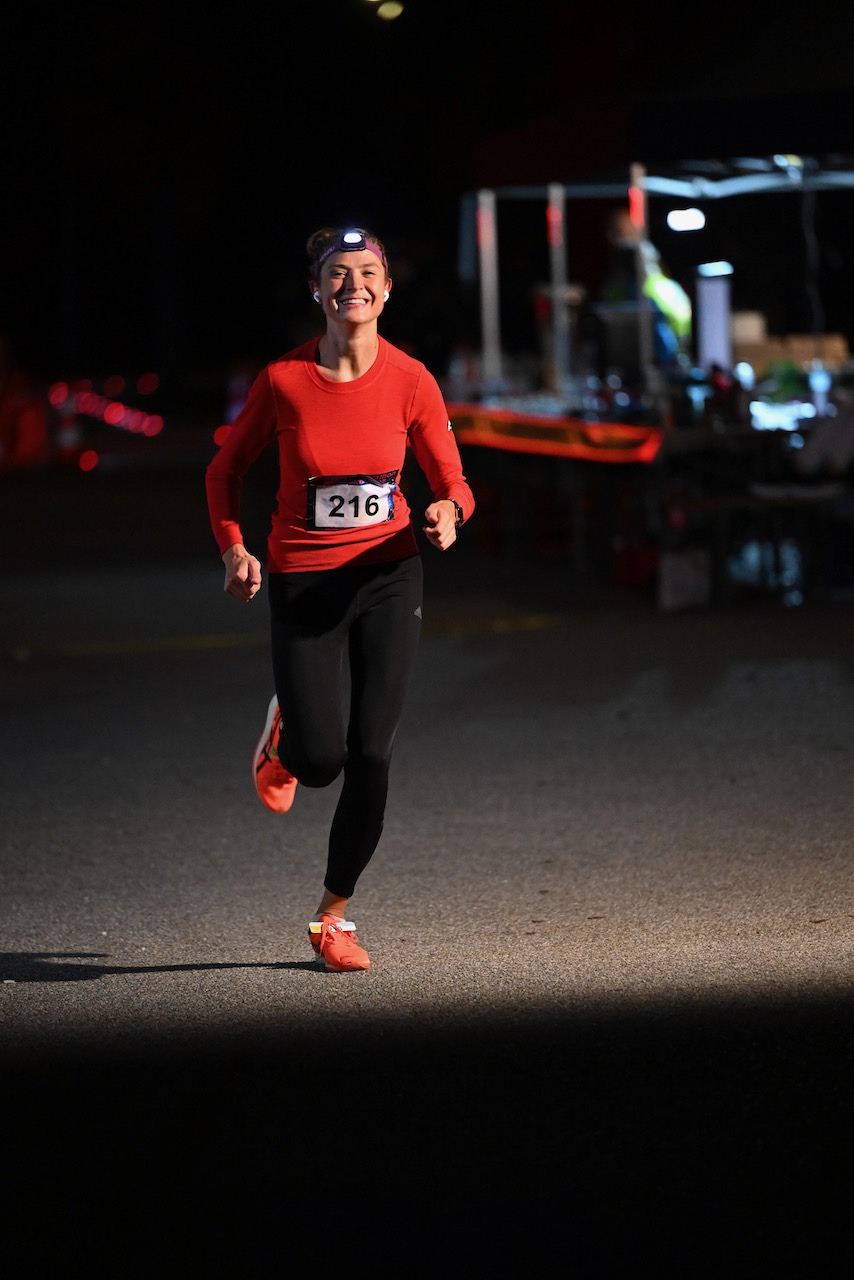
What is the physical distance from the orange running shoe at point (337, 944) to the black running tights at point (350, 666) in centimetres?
25

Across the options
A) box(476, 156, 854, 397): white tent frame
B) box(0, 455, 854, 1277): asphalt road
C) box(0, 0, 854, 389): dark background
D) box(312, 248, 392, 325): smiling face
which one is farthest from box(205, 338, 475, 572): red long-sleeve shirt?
box(476, 156, 854, 397): white tent frame

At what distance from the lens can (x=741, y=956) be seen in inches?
221

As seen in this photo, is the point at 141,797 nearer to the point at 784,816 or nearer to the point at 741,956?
the point at 784,816

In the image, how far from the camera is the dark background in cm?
1406

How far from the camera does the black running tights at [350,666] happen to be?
5414 mm

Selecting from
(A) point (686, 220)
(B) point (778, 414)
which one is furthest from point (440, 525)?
(A) point (686, 220)

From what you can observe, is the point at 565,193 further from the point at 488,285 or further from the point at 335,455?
the point at 335,455

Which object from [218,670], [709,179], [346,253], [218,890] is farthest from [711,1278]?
[709,179]

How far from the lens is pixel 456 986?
5.38 meters

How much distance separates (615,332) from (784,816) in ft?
31.1

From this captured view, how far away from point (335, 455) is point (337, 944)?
1.34 m

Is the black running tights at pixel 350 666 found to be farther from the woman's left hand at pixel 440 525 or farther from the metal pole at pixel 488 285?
the metal pole at pixel 488 285

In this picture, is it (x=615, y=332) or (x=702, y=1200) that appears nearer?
(x=702, y=1200)

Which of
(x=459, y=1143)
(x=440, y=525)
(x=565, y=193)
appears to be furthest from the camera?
(x=565, y=193)
